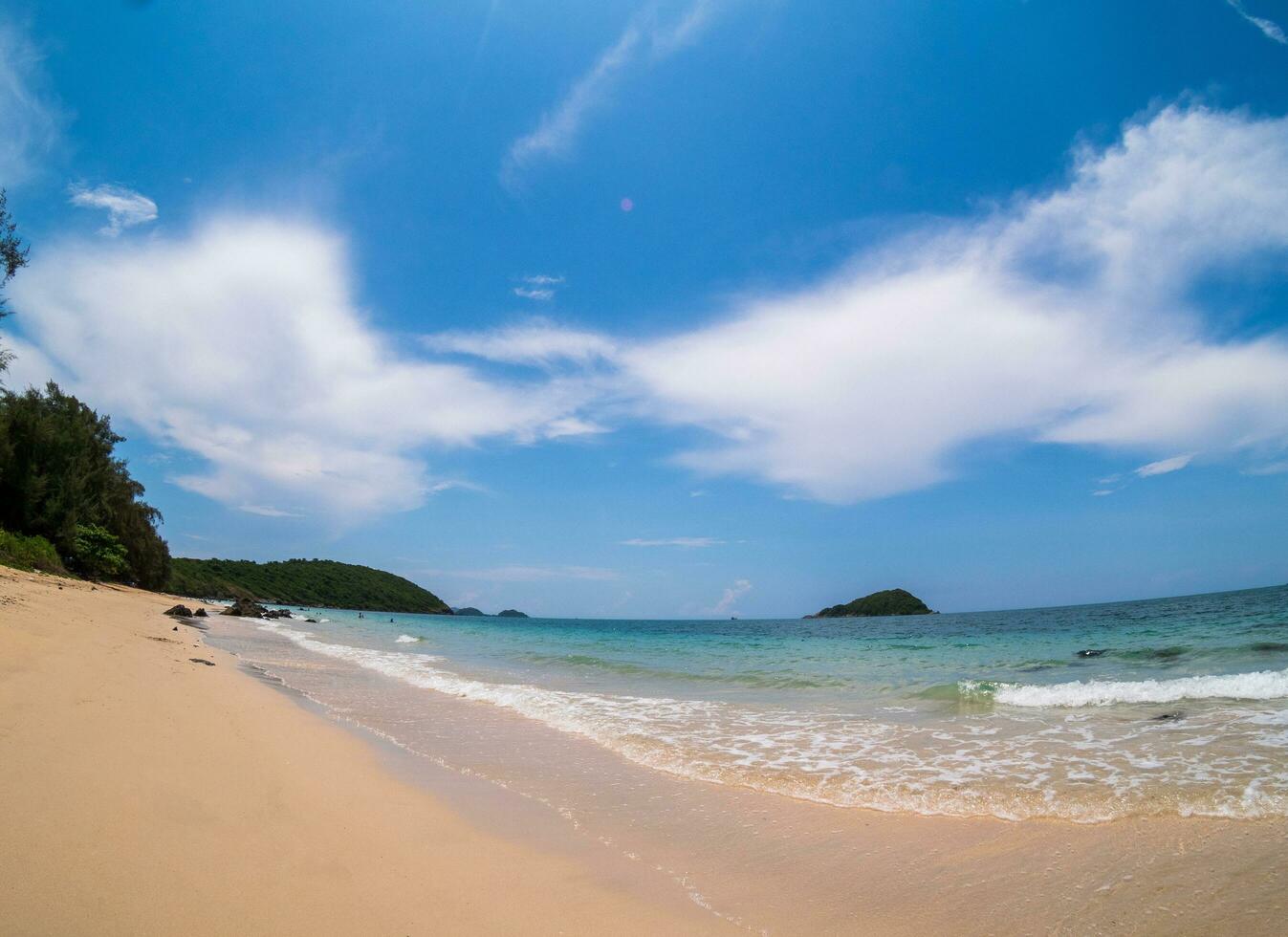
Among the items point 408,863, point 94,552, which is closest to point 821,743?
point 408,863

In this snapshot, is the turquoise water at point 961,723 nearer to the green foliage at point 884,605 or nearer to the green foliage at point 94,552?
the green foliage at point 94,552

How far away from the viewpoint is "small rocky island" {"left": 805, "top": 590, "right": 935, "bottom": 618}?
11538 centimetres

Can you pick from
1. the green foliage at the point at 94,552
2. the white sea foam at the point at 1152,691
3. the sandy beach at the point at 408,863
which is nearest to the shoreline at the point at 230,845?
the sandy beach at the point at 408,863

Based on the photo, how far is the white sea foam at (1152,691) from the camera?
10.2 m

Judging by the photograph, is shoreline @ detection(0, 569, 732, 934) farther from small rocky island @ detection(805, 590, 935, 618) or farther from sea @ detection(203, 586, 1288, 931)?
small rocky island @ detection(805, 590, 935, 618)

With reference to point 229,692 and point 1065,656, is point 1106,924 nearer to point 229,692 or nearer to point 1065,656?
point 229,692

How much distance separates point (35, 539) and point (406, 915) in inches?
1359

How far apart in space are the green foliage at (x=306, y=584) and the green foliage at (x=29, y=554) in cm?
4724

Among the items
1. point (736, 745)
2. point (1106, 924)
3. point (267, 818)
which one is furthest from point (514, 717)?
point (1106, 924)

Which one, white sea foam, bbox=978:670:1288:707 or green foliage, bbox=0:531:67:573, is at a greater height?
green foliage, bbox=0:531:67:573

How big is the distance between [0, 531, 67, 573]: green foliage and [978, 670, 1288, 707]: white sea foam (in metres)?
30.0

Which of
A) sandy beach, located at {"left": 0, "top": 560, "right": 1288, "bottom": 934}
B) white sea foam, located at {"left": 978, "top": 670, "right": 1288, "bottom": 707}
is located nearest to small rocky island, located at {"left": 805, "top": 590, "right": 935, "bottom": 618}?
white sea foam, located at {"left": 978, "top": 670, "right": 1288, "bottom": 707}

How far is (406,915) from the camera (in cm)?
312

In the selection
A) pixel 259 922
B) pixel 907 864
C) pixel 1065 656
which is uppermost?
pixel 259 922
